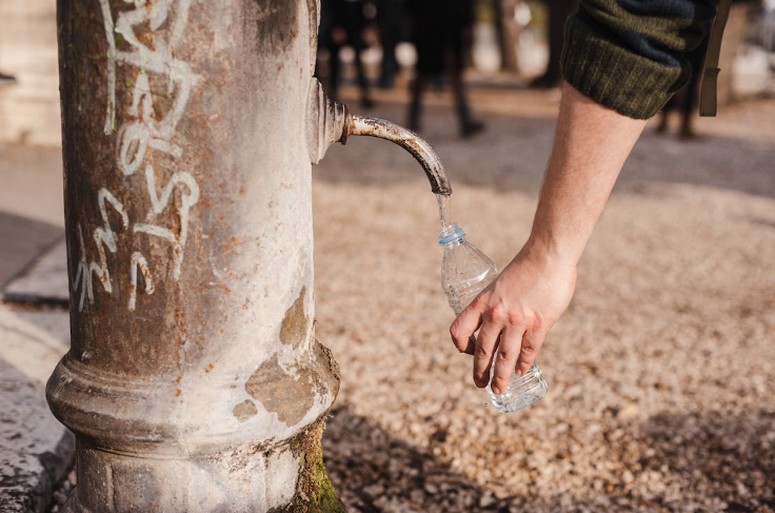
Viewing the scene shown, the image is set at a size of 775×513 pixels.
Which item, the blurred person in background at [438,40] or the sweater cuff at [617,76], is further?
the blurred person in background at [438,40]

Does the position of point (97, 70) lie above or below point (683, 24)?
below

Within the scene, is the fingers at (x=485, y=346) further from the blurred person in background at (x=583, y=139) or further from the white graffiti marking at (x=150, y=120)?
the white graffiti marking at (x=150, y=120)

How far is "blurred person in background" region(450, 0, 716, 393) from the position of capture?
57.1 inches

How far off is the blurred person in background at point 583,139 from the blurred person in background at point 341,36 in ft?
32.4

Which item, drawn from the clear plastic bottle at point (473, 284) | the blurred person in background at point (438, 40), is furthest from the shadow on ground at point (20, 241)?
the blurred person in background at point (438, 40)

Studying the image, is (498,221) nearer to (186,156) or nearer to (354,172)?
(354,172)

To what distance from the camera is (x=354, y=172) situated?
8273 mm

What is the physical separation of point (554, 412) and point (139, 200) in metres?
2.22

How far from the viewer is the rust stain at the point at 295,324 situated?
1745 millimetres

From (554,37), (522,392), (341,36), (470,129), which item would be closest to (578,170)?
(522,392)

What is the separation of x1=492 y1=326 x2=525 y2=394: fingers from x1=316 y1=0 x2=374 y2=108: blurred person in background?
9.88 metres

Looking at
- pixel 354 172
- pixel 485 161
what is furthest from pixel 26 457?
pixel 485 161

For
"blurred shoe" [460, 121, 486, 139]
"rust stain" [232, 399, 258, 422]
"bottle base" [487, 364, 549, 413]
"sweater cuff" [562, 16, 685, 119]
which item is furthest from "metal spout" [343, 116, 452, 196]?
"blurred shoe" [460, 121, 486, 139]

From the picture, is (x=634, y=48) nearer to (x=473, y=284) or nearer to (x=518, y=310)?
(x=518, y=310)
